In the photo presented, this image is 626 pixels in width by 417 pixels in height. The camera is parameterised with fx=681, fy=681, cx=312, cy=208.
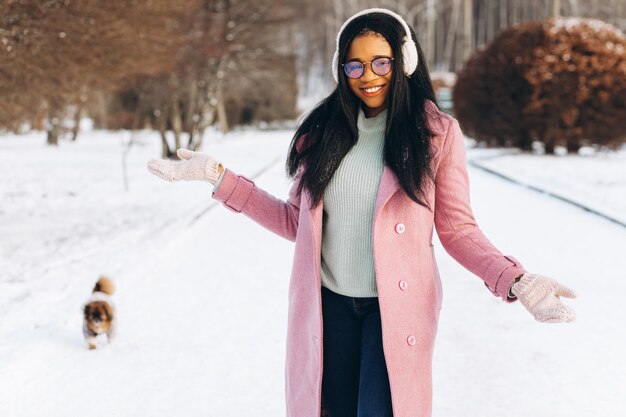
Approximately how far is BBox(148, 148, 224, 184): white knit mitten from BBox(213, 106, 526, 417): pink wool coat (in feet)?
1.15

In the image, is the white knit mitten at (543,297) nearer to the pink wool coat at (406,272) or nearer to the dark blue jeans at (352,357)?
the pink wool coat at (406,272)

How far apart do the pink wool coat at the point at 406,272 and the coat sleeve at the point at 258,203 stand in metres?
0.14

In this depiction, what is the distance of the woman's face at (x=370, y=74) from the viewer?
229 centimetres

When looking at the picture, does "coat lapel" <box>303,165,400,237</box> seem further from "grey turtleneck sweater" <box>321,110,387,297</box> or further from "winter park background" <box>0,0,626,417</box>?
"winter park background" <box>0,0,626,417</box>

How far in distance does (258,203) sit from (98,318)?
7.87ft

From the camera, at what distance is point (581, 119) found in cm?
1761

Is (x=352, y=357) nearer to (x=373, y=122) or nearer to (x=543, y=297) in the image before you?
(x=543, y=297)

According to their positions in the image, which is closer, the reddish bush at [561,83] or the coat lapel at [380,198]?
the coat lapel at [380,198]


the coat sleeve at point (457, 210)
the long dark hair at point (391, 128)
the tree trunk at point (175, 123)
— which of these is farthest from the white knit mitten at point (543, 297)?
the tree trunk at point (175, 123)

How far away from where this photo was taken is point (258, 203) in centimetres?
252

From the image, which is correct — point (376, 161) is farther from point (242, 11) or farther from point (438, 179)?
point (242, 11)

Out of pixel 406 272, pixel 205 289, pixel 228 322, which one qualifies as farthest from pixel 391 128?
pixel 205 289

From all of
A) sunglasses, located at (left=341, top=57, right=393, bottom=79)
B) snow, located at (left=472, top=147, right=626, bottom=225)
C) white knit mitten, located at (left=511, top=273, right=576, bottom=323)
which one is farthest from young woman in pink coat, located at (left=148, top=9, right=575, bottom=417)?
snow, located at (left=472, top=147, right=626, bottom=225)

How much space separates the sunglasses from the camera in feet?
7.51
